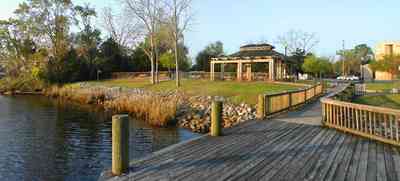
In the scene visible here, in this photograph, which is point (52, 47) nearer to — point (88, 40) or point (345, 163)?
point (88, 40)

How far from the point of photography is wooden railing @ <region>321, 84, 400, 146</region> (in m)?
7.25

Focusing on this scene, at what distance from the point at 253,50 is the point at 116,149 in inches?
1255

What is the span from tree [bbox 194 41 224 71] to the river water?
3871cm

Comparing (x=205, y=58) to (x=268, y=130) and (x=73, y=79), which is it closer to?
(x=73, y=79)

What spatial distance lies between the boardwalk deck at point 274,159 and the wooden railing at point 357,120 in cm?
35

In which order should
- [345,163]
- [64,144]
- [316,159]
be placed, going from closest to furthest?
1. [345,163]
2. [316,159]
3. [64,144]

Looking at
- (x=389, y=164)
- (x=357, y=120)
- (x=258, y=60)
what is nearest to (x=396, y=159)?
(x=389, y=164)

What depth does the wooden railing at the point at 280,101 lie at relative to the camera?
36.4 ft

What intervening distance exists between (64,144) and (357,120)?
1040 cm

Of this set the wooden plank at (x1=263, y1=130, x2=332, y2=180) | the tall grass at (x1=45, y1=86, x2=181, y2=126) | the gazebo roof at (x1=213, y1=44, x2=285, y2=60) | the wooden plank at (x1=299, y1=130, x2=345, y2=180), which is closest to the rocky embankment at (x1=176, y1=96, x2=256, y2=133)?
the tall grass at (x1=45, y1=86, x2=181, y2=126)

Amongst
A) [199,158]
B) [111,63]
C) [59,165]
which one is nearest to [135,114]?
[59,165]

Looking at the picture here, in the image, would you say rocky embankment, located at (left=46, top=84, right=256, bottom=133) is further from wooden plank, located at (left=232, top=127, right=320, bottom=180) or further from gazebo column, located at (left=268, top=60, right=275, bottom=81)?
gazebo column, located at (left=268, top=60, right=275, bottom=81)

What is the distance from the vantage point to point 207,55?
57500 millimetres

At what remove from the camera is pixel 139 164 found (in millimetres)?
5324
